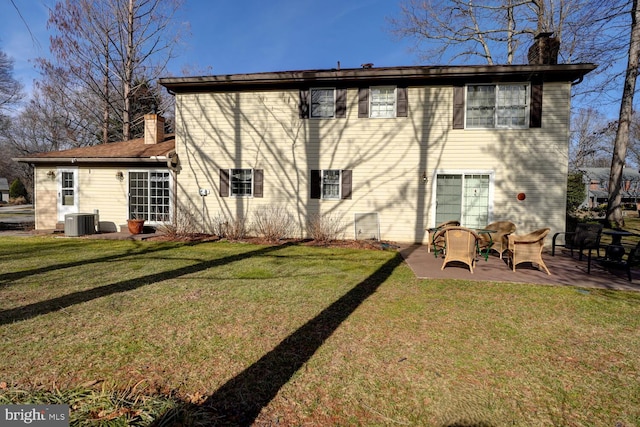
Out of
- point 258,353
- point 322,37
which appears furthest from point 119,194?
point 322,37

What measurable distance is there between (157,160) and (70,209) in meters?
4.12

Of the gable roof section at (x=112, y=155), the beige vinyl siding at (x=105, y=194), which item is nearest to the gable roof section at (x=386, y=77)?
the gable roof section at (x=112, y=155)

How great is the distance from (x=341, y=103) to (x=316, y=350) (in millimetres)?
8950

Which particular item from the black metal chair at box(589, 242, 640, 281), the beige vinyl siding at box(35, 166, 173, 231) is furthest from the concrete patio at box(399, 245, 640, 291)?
the beige vinyl siding at box(35, 166, 173, 231)

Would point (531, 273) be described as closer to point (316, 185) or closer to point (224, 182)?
point (316, 185)

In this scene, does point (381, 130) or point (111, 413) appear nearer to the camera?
point (111, 413)

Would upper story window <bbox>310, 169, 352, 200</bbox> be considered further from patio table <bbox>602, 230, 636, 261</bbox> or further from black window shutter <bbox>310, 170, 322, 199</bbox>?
patio table <bbox>602, 230, 636, 261</bbox>

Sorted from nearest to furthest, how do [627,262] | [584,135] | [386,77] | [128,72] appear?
[627,262] → [386,77] → [128,72] → [584,135]

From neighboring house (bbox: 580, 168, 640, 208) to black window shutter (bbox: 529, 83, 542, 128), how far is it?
2904 centimetres

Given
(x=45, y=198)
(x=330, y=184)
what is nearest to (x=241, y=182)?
(x=330, y=184)

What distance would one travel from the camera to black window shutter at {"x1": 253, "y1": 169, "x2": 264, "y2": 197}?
10938 mm

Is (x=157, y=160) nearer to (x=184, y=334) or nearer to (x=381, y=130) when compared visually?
(x=381, y=130)

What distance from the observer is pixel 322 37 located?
1567 centimetres

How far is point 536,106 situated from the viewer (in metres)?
9.50
